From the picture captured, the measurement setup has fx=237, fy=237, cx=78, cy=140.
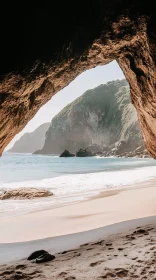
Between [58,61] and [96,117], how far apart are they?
10370 centimetres

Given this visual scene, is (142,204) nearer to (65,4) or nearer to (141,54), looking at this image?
(141,54)

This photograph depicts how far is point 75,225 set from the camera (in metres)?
6.17

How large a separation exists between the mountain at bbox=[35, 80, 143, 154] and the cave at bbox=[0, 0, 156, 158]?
83.9m

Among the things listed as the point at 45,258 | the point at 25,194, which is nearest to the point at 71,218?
the point at 45,258

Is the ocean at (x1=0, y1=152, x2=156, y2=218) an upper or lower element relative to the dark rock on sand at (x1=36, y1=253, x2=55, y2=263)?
upper

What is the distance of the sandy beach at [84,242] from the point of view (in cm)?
329

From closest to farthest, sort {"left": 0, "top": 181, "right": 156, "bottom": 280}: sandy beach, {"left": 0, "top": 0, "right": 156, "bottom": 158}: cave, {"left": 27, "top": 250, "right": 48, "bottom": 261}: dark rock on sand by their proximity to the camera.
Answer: {"left": 0, "top": 181, "right": 156, "bottom": 280}: sandy beach
{"left": 27, "top": 250, "right": 48, "bottom": 261}: dark rock on sand
{"left": 0, "top": 0, "right": 156, "bottom": 158}: cave

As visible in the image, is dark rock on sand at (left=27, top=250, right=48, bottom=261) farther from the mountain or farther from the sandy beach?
the mountain

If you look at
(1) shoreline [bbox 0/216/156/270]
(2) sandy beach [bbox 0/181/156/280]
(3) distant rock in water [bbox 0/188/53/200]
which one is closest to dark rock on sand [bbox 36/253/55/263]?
(2) sandy beach [bbox 0/181/156/280]

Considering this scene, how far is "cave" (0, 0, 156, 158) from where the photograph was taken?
5.16 meters

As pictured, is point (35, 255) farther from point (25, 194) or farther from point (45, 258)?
point (25, 194)

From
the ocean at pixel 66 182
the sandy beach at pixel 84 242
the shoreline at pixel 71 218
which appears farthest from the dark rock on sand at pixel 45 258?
the ocean at pixel 66 182

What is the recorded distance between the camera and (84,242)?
4727 mm

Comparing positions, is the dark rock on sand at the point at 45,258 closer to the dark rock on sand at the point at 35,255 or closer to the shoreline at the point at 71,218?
the dark rock on sand at the point at 35,255
